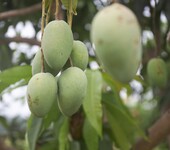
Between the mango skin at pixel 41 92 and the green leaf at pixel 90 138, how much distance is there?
0.49m

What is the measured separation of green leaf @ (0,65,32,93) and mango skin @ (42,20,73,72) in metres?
0.36

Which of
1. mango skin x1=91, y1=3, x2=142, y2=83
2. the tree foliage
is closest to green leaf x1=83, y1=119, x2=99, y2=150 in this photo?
the tree foliage

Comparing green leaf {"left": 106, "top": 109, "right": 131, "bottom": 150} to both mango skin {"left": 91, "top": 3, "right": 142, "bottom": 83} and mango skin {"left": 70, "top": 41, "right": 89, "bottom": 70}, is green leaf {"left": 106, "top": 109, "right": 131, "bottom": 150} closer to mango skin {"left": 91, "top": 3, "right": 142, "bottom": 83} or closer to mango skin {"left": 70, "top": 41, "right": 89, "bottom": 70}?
mango skin {"left": 70, "top": 41, "right": 89, "bottom": 70}

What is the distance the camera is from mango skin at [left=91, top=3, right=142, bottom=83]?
388mm

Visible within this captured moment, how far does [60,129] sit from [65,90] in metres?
0.55

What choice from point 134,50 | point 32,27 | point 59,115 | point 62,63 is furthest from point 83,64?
point 32,27

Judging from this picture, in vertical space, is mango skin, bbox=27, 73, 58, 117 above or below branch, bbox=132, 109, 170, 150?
above

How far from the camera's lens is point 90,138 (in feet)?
3.39

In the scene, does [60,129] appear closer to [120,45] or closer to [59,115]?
[59,115]

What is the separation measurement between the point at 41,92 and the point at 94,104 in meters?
0.36

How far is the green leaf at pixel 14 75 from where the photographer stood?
0.91 meters

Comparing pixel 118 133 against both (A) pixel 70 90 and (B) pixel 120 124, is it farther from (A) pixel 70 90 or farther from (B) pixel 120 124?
(A) pixel 70 90

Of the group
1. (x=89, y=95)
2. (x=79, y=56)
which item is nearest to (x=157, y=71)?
(x=89, y=95)

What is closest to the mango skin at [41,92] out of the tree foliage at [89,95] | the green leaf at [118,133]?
the tree foliage at [89,95]
